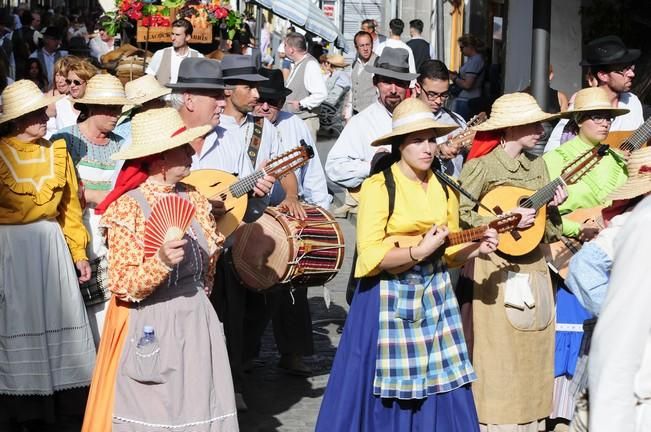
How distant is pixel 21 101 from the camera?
775 centimetres

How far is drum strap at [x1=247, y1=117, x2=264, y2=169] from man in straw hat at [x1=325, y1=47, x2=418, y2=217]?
0.46 m

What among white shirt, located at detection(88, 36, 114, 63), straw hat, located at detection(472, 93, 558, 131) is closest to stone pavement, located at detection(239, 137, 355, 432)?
straw hat, located at detection(472, 93, 558, 131)

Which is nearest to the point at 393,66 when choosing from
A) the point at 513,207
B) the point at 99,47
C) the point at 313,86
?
the point at 513,207

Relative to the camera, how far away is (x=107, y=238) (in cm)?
598

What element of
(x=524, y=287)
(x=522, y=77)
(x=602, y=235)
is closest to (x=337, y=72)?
(x=522, y=77)

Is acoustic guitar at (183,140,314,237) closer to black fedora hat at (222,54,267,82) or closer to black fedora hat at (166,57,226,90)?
black fedora hat at (166,57,226,90)

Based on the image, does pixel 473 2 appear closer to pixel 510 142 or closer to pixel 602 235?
pixel 510 142

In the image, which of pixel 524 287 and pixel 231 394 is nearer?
pixel 231 394

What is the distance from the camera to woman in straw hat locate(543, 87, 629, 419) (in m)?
7.76

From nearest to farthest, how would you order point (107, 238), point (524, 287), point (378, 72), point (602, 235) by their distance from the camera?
1. point (602, 235)
2. point (107, 238)
3. point (524, 287)
4. point (378, 72)

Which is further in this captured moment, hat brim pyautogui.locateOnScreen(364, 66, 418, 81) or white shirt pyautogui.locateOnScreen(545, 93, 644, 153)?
white shirt pyautogui.locateOnScreen(545, 93, 644, 153)

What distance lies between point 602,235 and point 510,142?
2.37m

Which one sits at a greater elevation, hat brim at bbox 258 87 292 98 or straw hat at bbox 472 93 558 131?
hat brim at bbox 258 87 292 98

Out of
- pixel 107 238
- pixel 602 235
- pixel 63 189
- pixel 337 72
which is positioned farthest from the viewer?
pixel 337 72
